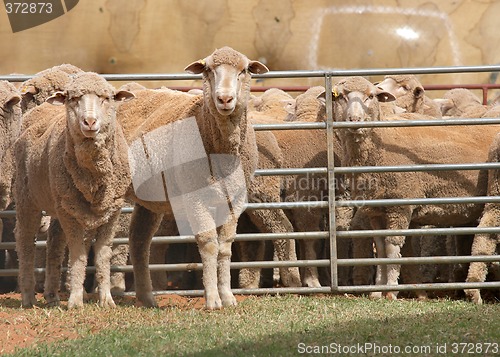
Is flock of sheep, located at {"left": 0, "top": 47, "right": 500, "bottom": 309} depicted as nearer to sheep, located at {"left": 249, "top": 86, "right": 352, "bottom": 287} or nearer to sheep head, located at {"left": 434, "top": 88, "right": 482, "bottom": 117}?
sheep, located at {"left": 249, "top": 86, "right": 352, "bottom": 287}

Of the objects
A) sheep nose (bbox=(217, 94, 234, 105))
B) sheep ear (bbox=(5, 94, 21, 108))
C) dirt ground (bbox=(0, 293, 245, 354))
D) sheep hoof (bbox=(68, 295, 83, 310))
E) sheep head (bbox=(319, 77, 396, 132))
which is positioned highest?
sheep nose (bbox=(217, 94, 234, 105))

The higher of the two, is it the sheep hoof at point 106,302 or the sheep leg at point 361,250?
the sheep hoof at point 106,302

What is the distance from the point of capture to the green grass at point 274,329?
5531mm

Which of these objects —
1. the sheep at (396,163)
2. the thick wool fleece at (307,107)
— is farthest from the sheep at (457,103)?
the sheep at (396,163)

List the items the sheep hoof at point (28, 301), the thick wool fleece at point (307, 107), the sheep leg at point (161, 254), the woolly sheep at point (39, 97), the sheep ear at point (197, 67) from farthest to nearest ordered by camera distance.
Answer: the thick wool fleece at point (307, 107)
the sheep leg at point (161, 254)
the woolly sheep at point (39, 97)
the sheep hoof at point (28, 301)
the sheep ear at point (197, 67)

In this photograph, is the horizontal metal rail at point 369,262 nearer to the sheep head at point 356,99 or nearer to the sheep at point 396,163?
the sheep at point 396,163

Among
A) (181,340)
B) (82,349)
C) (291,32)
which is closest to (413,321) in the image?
(181,340)

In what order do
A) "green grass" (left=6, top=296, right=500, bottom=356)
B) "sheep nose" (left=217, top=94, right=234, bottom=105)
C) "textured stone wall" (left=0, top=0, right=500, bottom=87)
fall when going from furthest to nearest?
"textured stone wall" (left=0, top=0, right=500, bottom=87)
"sheep nose" (left=217, top=94, right=234, bottom=105)
"green grass" (left=6, top=296, right=500, bottom=356)

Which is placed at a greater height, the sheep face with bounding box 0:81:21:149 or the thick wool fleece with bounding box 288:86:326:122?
the sheep face with bounding box 0:81:21:149

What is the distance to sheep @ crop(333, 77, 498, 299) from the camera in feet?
29.1

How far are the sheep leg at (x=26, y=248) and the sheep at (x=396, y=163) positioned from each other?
2962mm

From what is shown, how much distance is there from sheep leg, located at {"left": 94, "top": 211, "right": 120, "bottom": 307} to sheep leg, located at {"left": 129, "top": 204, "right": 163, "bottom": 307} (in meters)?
0.32

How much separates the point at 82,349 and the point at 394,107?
601 cm

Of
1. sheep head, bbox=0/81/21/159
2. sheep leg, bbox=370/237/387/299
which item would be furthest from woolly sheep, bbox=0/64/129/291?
sheep leg, bbox=370/237/387/299
